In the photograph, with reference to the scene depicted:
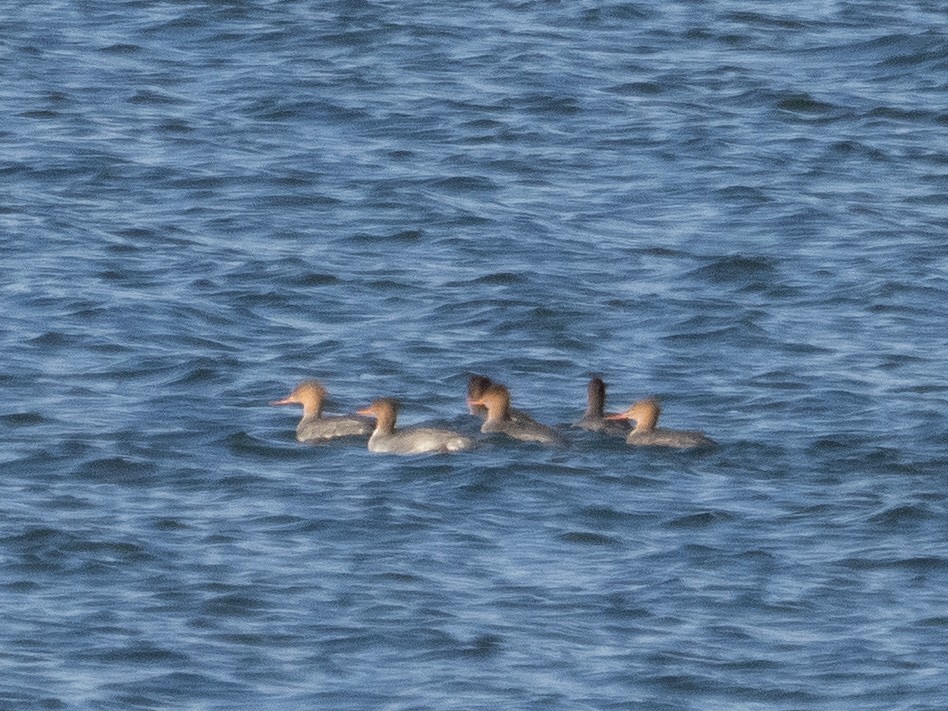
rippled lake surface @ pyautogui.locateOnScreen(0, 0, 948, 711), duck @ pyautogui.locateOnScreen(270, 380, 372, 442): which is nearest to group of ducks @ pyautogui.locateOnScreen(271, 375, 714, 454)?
duck @ pyautogui.locateOnScreen(270, 380, 372, 442)

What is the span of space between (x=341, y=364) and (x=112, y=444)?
7.30 ft

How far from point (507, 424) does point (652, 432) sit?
0.83 metres

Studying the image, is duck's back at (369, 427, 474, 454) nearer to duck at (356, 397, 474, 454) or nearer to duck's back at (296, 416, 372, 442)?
duck at (356, 397, 474, 454)

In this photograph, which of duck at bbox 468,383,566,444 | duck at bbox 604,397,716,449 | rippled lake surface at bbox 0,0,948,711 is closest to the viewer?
rippled lake surface at bbox 0,0,948,711

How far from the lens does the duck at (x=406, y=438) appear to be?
13477 mm

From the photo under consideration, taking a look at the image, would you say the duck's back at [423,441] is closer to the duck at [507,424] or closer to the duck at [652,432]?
the duck at [507,424]

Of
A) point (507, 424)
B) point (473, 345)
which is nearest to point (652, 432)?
point (507, 424)

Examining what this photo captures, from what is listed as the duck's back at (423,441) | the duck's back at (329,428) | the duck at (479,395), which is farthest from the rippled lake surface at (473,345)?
the duck at (479,395)

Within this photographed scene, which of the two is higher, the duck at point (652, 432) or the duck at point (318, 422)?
the duck at point (318, 422)

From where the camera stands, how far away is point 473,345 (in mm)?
15781

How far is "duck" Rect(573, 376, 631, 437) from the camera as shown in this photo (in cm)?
1390

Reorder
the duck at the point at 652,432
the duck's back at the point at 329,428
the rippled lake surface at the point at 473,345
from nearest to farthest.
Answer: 1. the rippled lake surface at the point at 473,345
2. the duck at the point at 652,432
3. the duck's back at the point at 329,428

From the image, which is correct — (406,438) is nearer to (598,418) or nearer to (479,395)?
(479,395)

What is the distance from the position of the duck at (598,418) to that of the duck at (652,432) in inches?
1.8
